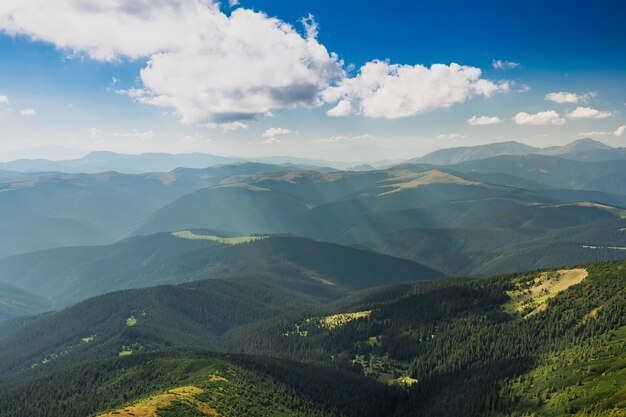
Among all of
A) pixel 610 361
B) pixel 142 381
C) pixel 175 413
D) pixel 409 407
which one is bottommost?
pixel 409 407

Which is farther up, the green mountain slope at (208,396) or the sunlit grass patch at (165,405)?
the sunlit grass patch at (165,405)

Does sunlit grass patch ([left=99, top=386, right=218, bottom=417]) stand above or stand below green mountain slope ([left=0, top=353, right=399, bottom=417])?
above

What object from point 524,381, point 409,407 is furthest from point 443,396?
point 524,381

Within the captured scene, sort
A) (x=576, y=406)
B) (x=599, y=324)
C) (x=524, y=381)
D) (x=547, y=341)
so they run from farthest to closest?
(x=547, y=341), (x=599, y=324), (x=524, y=381), (x=576, y=406)

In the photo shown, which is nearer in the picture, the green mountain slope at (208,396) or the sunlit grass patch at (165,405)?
the sunlit grass patch at (165,405)

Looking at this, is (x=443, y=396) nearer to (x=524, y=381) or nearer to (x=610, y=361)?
(x=524, y=381)

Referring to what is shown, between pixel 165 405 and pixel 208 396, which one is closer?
pixel 165 405

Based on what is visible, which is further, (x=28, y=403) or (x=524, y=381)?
(x=28, y=403)

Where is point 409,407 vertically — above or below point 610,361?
below

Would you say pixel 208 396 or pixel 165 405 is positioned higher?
pixel 165 405

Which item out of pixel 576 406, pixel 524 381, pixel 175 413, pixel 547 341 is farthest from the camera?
pixel 547 341

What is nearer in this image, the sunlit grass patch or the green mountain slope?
the sunlit grass patch
